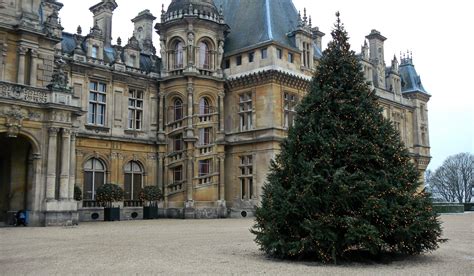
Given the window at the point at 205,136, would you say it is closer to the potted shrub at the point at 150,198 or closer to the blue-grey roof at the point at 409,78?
the potted shrub at the point at 150,198

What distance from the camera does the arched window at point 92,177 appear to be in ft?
92.7

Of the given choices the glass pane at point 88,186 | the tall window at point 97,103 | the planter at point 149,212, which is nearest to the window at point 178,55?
the tall window at point 97,103

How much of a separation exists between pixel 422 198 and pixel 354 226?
181 cm

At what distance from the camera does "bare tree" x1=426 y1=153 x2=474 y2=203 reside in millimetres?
76175

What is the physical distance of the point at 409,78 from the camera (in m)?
47.0

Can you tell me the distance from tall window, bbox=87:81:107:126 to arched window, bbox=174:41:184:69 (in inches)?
184

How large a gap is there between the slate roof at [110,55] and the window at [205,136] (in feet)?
16.7

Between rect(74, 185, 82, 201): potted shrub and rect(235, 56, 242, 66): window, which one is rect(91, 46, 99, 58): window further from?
rect(235, 56, 242, 66): window

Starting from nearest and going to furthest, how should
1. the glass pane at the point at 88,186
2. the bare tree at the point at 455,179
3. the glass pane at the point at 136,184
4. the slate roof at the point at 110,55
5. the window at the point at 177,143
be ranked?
the glass pane at the point at 88,186, the slate roof at the point at 110,55, the glass pane at the point at 136,184, the window at the point at 177,143, the bare tree at the point at 455,179

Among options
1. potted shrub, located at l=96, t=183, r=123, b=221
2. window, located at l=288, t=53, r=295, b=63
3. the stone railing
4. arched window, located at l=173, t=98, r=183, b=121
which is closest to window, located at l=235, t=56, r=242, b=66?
window, located at l=288, t=53, r=295, b=63

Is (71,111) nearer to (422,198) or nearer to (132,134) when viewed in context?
(132,134)

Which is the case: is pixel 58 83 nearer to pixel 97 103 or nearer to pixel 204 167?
pixel 97 103

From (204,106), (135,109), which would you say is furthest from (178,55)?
(135,109)

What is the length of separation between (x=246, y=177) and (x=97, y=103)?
32.3 feet
